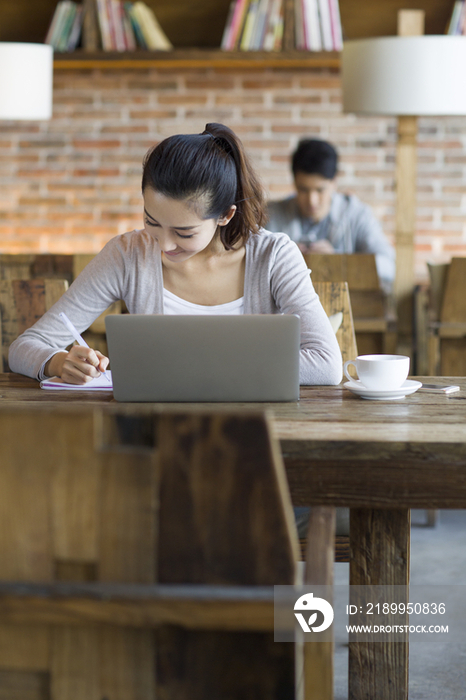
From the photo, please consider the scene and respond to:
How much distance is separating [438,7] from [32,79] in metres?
2.29

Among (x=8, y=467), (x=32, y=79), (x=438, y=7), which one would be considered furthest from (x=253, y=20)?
(x=8, y=467)

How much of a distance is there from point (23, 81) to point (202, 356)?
231 cm

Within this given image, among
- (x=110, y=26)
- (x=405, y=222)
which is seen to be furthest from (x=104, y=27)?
(x=405, y=222)

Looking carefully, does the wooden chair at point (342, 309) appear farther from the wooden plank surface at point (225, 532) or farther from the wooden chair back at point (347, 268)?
the wooden plank surface at point (225, 532)

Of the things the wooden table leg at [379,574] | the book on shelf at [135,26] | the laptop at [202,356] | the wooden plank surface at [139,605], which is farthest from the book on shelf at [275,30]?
the wooden plank surface at [139,605]

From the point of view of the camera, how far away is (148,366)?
1.27m

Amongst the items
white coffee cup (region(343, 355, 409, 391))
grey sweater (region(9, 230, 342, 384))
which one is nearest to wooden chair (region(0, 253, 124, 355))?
grey sweater (region(9, 230, 342, 384))

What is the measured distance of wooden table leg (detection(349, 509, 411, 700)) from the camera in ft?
3.83

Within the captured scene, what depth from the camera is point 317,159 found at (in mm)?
3521

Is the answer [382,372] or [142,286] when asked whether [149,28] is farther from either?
[382,372]

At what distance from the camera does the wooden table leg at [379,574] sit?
1166 mm

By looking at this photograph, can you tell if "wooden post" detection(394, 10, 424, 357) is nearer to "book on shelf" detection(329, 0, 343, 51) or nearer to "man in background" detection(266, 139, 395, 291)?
"man in background" detection(266, 139, 395, 291)

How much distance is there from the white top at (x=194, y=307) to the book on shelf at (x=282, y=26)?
263 cm

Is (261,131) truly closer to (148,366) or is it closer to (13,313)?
(13,313)
